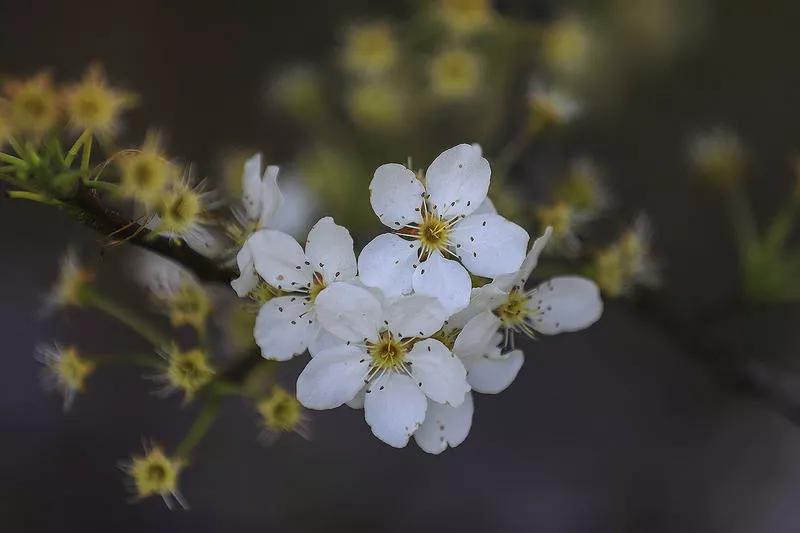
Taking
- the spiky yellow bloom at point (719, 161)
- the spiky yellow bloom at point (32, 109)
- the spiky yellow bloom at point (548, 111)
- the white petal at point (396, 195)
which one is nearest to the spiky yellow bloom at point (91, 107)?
the spiky yellow bloom at point (32, 109)

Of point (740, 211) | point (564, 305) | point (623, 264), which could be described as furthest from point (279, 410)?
point (740, 211)

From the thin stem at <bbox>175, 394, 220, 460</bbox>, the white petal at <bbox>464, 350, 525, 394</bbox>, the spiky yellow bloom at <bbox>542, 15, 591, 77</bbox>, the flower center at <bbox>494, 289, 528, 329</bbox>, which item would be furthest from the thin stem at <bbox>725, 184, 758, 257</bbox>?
the thin stem at <bbox>175, 394, 220, 460</bbox>

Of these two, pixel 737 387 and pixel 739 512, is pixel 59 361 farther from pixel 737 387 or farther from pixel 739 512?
pixel 739 512

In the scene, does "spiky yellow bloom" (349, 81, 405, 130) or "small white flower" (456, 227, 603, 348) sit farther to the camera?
"spiky yellow bloom" (349, 81, 405, 130)

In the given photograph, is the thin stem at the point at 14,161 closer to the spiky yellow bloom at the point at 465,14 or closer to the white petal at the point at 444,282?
the white petal at the point at 444,282

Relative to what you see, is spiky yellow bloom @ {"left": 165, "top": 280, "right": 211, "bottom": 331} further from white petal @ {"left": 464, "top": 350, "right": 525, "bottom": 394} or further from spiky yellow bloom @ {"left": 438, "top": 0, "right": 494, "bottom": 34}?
spiky yellow bloom @ {"left": 438, "top": 0, "right": 494, "bottom": 34}
